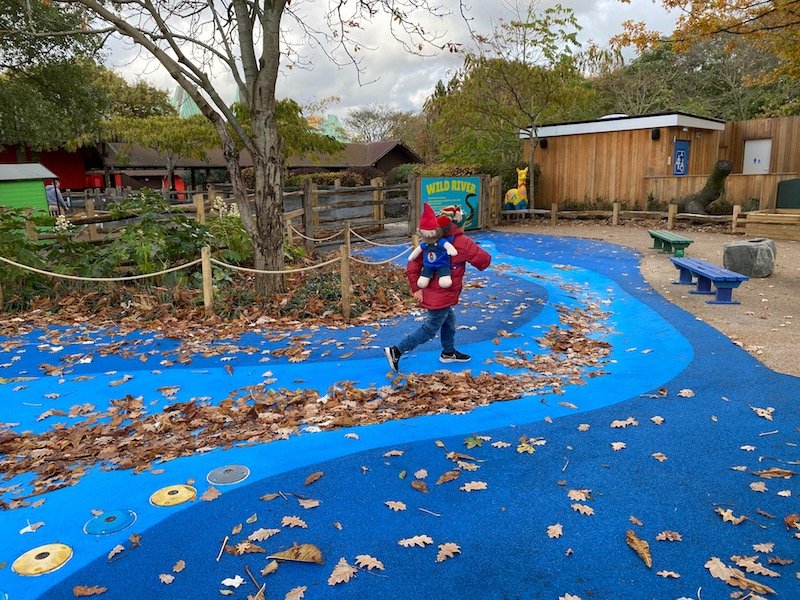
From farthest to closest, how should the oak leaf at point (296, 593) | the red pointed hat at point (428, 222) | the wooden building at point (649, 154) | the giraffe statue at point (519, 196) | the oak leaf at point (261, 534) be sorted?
the giraffe statue at point (519, 196), the wooden building at point (649, 154), the red pointed hat at point (428, 222), the oak leaf at point (261, 534), the oak leaf at point (296, 593)

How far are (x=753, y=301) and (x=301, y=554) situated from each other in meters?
8.44

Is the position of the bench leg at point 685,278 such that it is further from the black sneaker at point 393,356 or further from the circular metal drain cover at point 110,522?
the circular metal drain cover at point 110,522

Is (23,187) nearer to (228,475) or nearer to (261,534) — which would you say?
(228,475)

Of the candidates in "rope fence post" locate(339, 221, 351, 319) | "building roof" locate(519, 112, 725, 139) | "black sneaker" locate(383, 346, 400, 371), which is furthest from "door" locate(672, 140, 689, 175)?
"black sneaker" locate(383, 346, 400, 371)

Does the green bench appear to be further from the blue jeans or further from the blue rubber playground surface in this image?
the blue jeans

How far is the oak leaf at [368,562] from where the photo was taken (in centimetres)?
310

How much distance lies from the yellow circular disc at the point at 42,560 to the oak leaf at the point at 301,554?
1103mm

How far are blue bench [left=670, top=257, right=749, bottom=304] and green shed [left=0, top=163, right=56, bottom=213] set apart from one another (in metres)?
14.2

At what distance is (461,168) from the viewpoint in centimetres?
2303

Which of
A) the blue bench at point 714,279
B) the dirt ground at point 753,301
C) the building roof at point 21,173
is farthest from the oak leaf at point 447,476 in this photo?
the building roof at point 21,173

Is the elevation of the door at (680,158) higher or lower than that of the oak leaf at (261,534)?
higher

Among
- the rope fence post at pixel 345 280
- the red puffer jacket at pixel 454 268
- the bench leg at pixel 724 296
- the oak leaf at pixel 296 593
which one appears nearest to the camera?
the oak leaf at pixel 296 593

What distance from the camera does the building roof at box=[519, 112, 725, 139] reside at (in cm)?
2094

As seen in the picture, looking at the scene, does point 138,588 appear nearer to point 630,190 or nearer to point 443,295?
point 443,295
